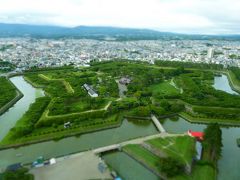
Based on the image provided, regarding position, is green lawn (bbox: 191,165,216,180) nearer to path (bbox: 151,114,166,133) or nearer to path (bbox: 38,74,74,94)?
path (bbox: 151,114,166,133)

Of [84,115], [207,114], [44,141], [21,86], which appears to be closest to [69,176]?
[44,141]

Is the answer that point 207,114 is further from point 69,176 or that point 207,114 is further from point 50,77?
point 50,77

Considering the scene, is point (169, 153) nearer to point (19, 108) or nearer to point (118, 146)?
point (118, 146)

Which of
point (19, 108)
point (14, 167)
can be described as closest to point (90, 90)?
point (19, 108)

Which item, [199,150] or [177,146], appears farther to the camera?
[199,150]

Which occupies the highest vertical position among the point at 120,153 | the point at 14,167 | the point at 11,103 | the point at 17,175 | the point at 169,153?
the point at 169,153

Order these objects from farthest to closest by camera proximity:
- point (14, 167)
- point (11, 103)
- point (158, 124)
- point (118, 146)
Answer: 1. point (11, 103)
2. point (158, 124)
3. point (118, 146)
4. point (14, 167)

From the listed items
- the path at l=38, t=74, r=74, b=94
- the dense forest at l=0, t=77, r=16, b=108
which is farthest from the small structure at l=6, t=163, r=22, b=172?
the path at l=38, t=74, r=74, b=94
